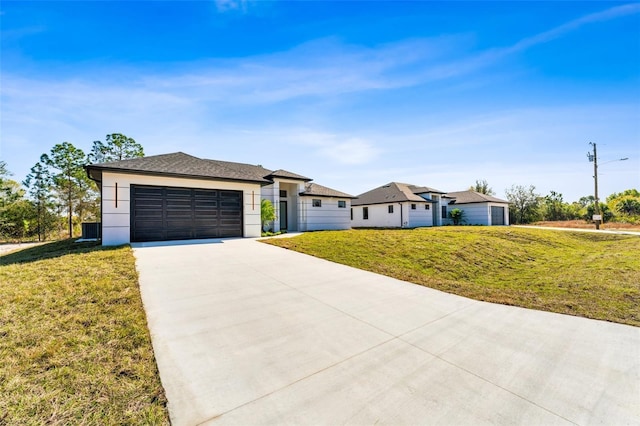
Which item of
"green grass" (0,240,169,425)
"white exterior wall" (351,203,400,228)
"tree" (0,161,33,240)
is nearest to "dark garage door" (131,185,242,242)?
"green grass" (0,240,169,425)

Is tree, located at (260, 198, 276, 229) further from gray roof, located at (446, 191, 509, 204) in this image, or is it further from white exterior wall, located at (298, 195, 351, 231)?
gray roof, located at (446, 191, 509, 204)

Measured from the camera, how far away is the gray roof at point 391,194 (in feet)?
77.6

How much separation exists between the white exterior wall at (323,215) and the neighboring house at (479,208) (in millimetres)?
14344

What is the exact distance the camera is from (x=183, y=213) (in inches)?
443

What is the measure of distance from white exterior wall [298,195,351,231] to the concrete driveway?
12531mm

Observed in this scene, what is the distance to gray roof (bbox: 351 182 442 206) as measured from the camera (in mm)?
23656

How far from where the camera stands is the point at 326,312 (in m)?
4.32

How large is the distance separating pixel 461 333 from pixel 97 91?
11.9 m

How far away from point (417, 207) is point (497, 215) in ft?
35.4

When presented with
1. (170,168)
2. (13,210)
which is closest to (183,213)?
(170,168)

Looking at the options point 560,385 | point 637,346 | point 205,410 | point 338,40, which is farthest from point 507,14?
point 205,410

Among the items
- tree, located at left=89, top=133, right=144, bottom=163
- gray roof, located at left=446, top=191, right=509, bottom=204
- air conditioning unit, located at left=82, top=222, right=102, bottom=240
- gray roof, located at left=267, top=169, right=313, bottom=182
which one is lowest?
air conditioning unit, located at left=82, top=222, right=102, bottom=240

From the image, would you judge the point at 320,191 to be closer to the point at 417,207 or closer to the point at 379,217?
the point at 379,217

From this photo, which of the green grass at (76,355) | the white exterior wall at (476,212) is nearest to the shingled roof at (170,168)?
the green grass at (76,355)
